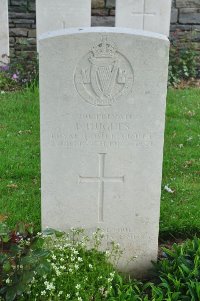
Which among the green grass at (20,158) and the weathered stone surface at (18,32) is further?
the weathered stone surface at (18,32)

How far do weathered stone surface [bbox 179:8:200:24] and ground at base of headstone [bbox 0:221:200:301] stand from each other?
6.36 meters

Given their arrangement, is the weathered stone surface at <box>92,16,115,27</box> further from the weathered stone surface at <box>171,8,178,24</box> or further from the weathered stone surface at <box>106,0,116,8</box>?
the weathered stone surface at <box>171,8,178,24</box>

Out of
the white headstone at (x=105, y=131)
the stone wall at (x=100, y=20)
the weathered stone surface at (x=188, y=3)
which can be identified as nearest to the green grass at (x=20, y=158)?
the white headstone at (x=105, y=131)

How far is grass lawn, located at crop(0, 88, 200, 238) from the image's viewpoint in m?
4.29

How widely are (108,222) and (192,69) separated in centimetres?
595

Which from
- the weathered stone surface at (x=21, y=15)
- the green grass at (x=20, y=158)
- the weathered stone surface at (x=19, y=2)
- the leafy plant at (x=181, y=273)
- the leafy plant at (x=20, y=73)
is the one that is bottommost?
the leafy plant at (x=181, y=273)

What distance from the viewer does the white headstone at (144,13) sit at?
796 centimetres

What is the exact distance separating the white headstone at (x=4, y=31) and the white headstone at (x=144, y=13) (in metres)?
1.77

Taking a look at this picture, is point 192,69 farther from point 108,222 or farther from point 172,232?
point 108,222

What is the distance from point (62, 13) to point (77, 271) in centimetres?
531

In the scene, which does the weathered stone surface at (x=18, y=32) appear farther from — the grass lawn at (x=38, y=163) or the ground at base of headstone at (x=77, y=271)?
the ground at base of headstone at (x=77, y=271)

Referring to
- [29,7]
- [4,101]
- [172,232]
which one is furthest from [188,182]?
[29,7]

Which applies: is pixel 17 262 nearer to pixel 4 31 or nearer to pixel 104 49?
pixel 104 49

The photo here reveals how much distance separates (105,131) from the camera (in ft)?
11.1
